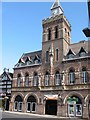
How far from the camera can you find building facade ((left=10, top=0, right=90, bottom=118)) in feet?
94.2

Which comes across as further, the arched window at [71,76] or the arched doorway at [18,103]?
the arched doorway at [18,103]

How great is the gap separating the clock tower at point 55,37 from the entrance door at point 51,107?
592 cm

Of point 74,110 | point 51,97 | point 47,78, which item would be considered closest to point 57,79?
point 47,78

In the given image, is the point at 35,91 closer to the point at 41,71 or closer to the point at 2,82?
the point at 41,71

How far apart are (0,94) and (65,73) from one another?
56.2 feet

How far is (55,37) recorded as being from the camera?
1335 inches

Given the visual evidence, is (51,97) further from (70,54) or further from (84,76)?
(70,54)

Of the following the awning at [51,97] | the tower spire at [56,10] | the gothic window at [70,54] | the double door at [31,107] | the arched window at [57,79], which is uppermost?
the tower spire at [56,10]

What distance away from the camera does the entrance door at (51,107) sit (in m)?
30.8

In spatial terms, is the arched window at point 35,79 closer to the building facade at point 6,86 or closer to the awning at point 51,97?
the awning at point 51,97

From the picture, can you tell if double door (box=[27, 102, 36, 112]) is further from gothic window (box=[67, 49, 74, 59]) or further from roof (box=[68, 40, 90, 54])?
roof (box=[68, 40, 90, 54])

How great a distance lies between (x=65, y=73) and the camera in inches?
1199

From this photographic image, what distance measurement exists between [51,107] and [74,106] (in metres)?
4.30

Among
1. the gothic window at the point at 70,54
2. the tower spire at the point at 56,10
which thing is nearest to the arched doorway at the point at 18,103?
the gothic window at the point at 70,54
